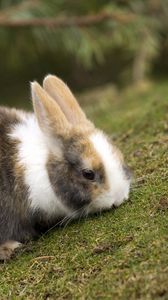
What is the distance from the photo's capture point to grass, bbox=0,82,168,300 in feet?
12.5

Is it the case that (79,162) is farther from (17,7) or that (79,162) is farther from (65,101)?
(17,7)

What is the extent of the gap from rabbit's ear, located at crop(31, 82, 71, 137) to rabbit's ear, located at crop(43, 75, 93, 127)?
21 cm

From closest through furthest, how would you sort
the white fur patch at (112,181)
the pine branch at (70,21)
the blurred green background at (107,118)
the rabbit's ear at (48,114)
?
the blurred green background at (107,118) → the white fur patch at (112,181) → the rabbit's ear at (48,114) → the pine branch at (70,21)

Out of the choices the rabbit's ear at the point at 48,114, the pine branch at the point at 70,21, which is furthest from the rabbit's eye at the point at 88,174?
the pine branch at the point at 70,21

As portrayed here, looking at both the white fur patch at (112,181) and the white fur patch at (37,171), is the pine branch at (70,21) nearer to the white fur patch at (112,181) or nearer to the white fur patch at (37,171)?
the white fur patch at (37,171)

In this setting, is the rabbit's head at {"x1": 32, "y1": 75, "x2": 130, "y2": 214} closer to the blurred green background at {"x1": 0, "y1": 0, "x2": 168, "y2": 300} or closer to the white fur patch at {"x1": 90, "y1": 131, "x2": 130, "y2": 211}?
the white fur patch at {"x1": 90, "y1": 131, "x2": 130, "y2": 211}

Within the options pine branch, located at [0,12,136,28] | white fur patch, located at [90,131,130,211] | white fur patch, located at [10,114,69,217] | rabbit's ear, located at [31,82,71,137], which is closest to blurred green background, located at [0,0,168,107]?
pine branch, located at [0,12,136,28]

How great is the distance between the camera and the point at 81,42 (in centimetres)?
978

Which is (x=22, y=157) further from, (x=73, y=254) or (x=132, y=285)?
(x=132, y=285)

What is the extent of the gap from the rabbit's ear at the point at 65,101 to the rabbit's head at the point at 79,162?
0.06 meters

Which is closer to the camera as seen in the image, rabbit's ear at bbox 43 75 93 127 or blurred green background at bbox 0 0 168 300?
blurred green background at bbox 0 0 168 300

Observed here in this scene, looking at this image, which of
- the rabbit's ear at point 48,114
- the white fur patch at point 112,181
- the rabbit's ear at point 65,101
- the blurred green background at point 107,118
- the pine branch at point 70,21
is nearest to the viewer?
the blurred green background at point 107,118

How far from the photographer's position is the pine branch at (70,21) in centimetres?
886

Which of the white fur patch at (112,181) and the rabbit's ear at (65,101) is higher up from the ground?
the rabbit's ear at (65,101)
